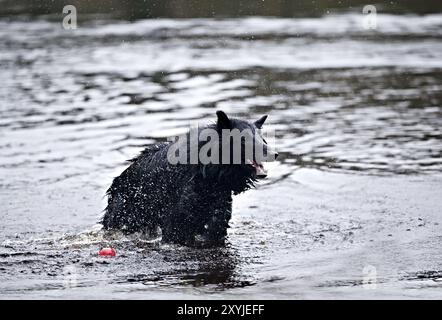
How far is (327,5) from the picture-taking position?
2600 centimetres

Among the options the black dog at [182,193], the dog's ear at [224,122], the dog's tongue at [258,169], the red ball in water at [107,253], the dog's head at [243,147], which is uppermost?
the dog's ear at [224,122]

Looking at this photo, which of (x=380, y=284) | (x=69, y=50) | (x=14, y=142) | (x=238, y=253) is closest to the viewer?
(x=380, y=284)

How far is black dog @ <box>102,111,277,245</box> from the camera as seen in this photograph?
26.9 ft

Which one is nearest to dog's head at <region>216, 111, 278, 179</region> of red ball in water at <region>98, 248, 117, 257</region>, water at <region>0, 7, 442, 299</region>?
water at <region>0, 7, 442, 299</region>

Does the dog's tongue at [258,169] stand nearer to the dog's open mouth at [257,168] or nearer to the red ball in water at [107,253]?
the dog's open mouth at [257,168]

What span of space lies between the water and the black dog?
8.2 inches

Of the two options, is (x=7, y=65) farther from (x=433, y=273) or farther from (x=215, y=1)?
(x=433, y=273)

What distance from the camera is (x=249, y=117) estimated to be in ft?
46.0

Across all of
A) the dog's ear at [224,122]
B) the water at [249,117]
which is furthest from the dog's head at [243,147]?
the water at [249,117]

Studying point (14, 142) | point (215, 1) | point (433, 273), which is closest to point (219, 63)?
point (14, 142)

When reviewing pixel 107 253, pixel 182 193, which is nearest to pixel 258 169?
pixel 182 193

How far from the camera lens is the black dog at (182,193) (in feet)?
26.9

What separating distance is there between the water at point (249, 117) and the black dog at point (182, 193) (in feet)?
0.68

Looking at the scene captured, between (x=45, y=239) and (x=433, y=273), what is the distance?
3.65 meters
